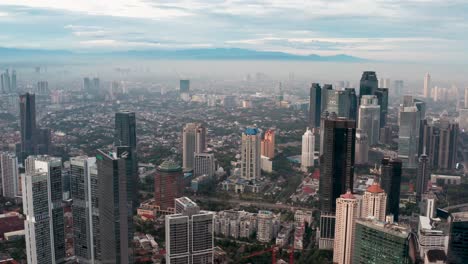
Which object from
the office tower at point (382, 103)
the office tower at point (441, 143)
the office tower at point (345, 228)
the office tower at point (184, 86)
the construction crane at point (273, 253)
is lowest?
the construction crane at point (273, 253)

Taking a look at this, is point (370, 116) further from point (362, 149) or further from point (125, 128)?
point (125, 128)

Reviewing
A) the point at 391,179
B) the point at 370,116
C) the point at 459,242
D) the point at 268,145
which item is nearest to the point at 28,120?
the point at 268,145

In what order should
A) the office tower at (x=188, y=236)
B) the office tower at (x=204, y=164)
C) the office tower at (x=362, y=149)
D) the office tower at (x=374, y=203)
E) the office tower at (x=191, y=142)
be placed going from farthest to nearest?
the office tower at (x=191, y=142)
the office tower at (x=362, y=149)
the office tower at (x=204, y=164)
the office tower at (x=374, y=203)
the office tower at (x=188, y=236)

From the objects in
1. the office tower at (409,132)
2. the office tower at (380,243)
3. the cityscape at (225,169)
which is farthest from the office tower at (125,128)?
the office tower at (380,243)

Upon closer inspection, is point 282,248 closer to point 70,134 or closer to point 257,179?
point 257,179

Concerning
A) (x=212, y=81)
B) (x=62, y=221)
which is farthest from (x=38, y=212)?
(x=212, y=81)

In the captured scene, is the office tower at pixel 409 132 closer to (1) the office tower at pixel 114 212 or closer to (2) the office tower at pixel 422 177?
(2) the office tower at pixel 422 177

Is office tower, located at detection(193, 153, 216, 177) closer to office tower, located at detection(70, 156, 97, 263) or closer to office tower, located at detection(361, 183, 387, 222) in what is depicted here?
office tower, located at detection(361, 183, 387, 222)

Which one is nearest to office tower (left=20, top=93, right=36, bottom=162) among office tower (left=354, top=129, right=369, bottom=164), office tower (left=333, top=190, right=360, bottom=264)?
office tower (left=333, top=190, right=360, bottom=264)
